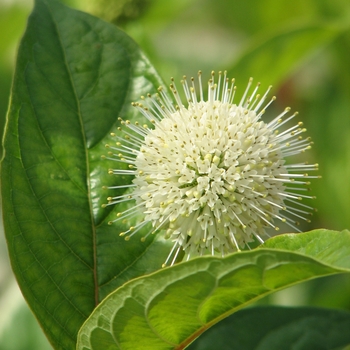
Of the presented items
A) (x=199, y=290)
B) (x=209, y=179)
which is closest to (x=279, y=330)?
(x=209, y=179)

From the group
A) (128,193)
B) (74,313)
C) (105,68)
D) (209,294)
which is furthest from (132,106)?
(209,294)

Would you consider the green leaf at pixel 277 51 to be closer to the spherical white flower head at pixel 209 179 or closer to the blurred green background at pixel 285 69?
the blurred green background at pixel 285 69

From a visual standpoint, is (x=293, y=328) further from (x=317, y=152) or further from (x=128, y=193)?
(x=317, y=152)

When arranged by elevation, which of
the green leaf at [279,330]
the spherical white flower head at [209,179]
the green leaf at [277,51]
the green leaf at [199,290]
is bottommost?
the green leaf at [279,330]

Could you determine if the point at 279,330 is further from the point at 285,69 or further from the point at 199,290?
the point at 285,69

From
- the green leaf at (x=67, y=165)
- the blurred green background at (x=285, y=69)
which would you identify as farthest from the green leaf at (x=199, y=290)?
the blurred green background at (x=285, y=69)

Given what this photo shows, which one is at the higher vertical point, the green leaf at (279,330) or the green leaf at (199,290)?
the green leaf at (199,290)

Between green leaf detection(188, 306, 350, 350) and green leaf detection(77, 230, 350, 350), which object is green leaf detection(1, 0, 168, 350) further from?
green leaf detection(188, 306, 350, 350)
